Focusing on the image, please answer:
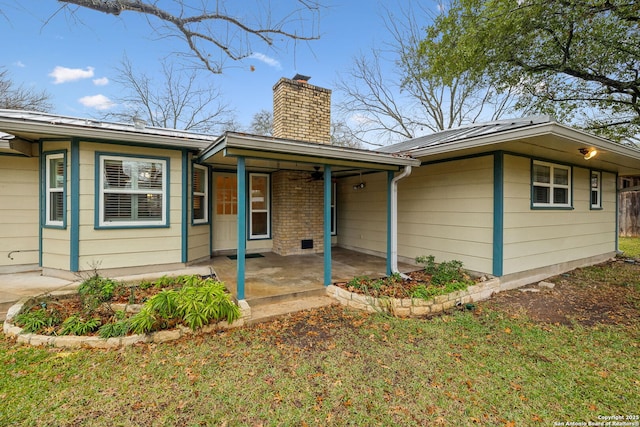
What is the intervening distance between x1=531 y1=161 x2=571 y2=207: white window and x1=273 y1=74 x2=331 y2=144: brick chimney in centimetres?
461

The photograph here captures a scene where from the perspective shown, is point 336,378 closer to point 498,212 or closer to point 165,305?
point 165,305

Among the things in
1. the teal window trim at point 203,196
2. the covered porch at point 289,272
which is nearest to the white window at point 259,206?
the covered porch at point 289,272

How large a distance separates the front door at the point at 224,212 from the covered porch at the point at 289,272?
0.54 m

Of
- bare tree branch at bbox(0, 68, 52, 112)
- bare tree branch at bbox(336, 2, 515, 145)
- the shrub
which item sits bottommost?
the shrub

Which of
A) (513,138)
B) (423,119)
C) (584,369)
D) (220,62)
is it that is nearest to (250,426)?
(584,369)

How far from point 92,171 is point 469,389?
20.2ft

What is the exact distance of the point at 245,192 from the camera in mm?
5777

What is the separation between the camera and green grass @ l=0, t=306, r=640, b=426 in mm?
2275

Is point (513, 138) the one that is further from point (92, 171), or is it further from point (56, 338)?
point (92, 171)

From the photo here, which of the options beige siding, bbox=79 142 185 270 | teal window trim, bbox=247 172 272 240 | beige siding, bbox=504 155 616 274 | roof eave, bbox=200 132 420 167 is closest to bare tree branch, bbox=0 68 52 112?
beige siding, bbox=79 142 185 270

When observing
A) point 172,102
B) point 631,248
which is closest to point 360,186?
point 631,248

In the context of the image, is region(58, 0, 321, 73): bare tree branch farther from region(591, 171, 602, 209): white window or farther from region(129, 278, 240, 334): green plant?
region(591, 171, 602, 209): white window

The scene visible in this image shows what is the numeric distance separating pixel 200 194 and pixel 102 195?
71.6 inches

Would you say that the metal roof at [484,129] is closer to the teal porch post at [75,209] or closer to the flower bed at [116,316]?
the flower bed at [116,316]
